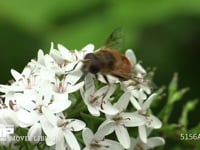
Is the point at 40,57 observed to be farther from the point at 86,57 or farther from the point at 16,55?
the point at 16,55

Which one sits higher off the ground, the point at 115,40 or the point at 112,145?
the point at 115,40

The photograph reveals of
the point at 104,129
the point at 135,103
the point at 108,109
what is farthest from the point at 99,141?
the point at 135,103

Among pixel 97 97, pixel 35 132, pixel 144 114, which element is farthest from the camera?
pixel 144 114

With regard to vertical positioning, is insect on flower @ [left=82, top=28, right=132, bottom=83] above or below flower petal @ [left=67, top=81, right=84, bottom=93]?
above

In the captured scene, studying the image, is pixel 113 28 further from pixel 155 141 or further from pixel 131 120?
pixel 131 120

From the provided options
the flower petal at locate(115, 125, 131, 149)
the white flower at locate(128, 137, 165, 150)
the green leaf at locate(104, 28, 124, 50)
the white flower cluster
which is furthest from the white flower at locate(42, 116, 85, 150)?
the green leaf at locate(104, 28, 124, 50)

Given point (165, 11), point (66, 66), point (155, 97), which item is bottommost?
point (155, 97)

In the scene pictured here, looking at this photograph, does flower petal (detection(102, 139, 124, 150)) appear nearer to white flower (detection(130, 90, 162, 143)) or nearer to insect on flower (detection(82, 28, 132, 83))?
white flower (detection(130, 90, 162, 143))

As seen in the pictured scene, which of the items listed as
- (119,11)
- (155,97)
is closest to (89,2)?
(119,11)
